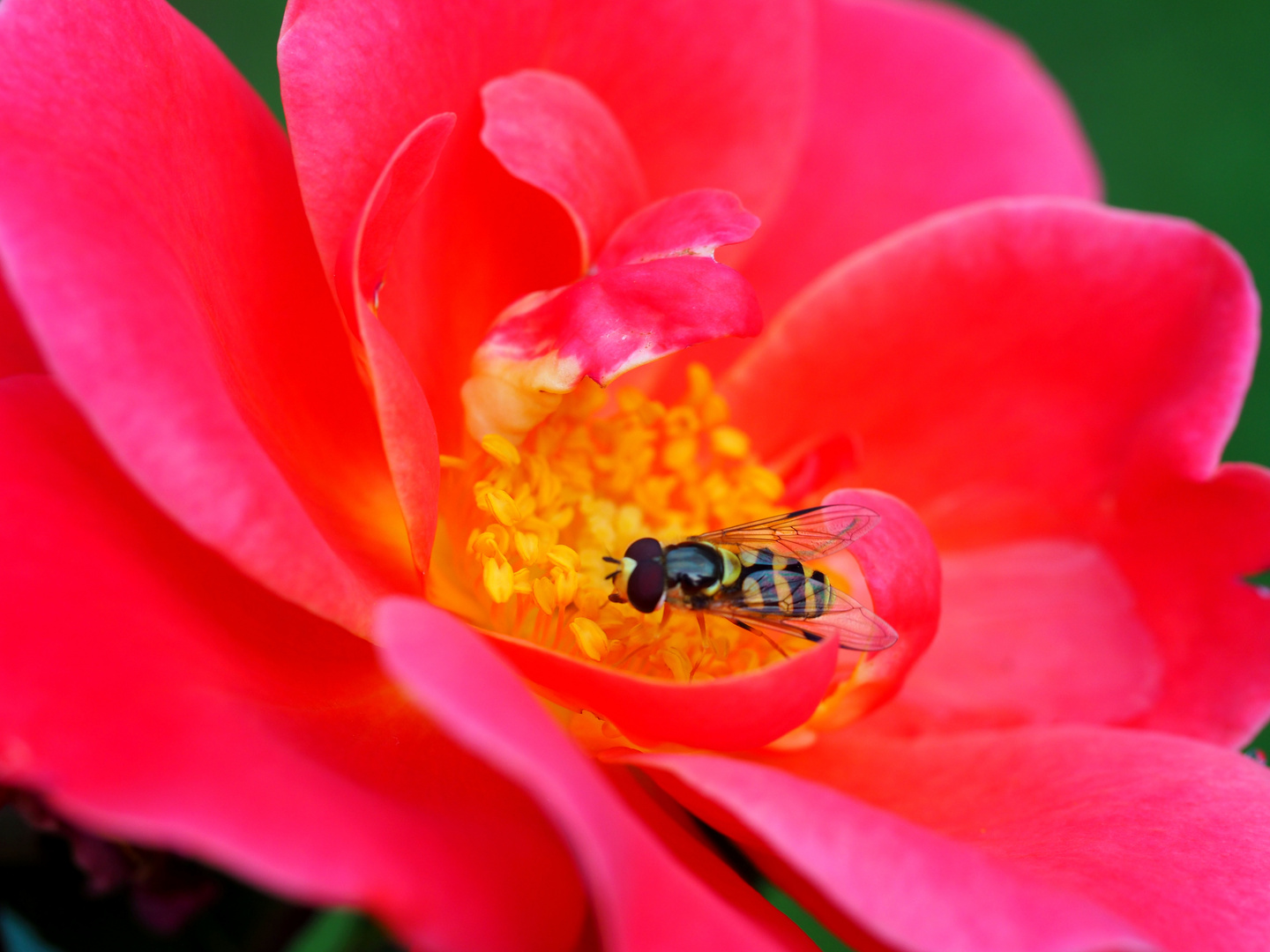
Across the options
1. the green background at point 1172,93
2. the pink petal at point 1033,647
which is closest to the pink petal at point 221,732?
the pink petal at point 1033,647

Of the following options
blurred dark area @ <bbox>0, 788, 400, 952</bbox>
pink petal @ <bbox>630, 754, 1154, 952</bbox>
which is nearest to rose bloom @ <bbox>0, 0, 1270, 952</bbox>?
pink petal @ <bbox>630, 754, 1154, 952</bbox>

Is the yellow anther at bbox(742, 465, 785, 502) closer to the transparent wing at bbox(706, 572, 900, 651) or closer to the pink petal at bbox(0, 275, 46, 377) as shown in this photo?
the transparent wing at bbox(706, 572, 900, 651)

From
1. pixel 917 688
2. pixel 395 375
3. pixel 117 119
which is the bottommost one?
pixel 917 688

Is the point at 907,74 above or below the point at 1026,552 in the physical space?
above

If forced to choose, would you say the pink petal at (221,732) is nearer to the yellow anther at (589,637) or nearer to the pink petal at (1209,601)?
the yellow anther at (589,637)

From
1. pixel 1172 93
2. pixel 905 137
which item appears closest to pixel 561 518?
pixel 905 137

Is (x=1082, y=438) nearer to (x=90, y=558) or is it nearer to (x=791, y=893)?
(x=791, y=893)

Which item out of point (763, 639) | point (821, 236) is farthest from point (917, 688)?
point (821, 236)
